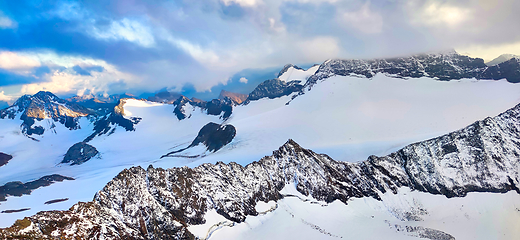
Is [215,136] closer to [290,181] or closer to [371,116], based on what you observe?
[290,181]

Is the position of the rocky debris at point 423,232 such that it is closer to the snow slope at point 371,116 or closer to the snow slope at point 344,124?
the snow slope at point 371,116

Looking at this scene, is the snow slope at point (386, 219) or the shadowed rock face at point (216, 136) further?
the shadowed rock face at point (216, 136)

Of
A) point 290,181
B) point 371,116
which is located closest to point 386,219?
point 290,181

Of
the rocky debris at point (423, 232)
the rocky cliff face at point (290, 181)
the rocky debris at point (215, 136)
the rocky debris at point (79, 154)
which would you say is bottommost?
the rocky debris at point (423, 232)

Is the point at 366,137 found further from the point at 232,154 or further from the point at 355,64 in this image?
the point at 355,64

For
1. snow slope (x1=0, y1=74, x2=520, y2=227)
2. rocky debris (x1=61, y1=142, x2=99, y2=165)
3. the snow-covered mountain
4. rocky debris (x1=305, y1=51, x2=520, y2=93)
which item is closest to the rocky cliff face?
the snow-covered mountain

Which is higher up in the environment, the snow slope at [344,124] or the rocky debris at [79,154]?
the rocky debris at [79,154]

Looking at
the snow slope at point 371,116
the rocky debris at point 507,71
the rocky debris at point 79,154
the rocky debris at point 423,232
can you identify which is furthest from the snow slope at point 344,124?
the rocky debris at point 423,232
